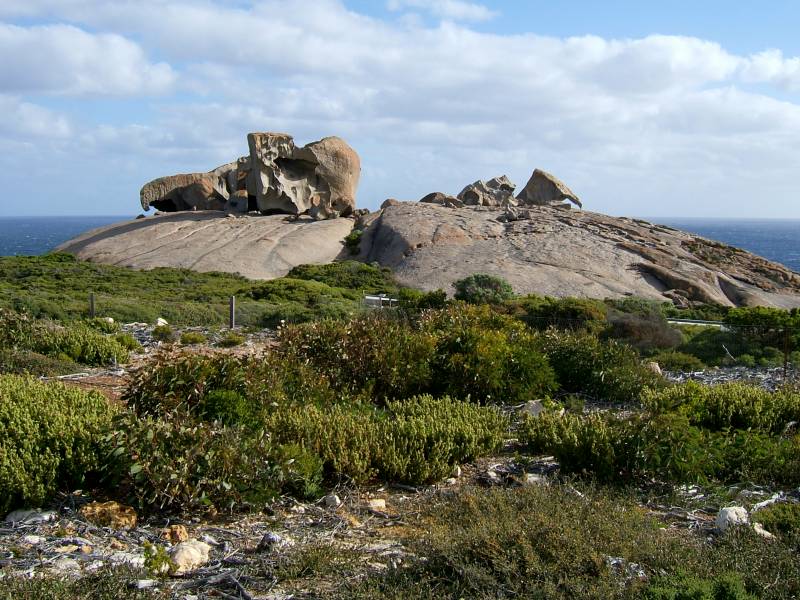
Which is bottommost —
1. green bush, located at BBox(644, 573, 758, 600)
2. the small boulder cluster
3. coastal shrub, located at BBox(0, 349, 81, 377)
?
coastal shrub, located at BBox(0, 349, 81, 377)

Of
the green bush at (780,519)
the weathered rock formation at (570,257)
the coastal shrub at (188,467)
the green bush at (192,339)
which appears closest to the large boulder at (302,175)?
the weathered rock formation at (570,257)

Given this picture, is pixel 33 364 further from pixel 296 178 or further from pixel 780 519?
pixel 296 178

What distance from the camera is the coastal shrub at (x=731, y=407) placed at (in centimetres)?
833

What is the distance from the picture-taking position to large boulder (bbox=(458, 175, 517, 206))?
4466 cm

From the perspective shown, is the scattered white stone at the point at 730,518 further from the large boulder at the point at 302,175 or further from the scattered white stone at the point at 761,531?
the large boulder at the point at 302,175

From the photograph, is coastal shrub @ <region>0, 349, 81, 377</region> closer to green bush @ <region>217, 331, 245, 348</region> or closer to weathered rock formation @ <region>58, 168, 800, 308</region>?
green bush @ <region>217, 331, 245, 348</region>

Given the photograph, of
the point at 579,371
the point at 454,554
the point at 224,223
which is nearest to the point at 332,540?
the point at 454,554

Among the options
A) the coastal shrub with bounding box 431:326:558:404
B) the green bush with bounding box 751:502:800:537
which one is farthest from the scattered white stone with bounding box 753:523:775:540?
the coastal shrub with bounding box 431:326:558:404

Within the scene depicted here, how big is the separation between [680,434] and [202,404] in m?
4.50

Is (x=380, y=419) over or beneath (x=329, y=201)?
beneath

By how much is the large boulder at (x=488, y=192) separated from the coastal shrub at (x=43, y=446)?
38588 mm

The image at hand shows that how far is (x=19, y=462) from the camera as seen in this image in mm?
5809

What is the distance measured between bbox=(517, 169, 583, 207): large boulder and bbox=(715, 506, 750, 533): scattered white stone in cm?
3809

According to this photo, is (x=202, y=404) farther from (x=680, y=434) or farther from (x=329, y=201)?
(x=329, y=201)
